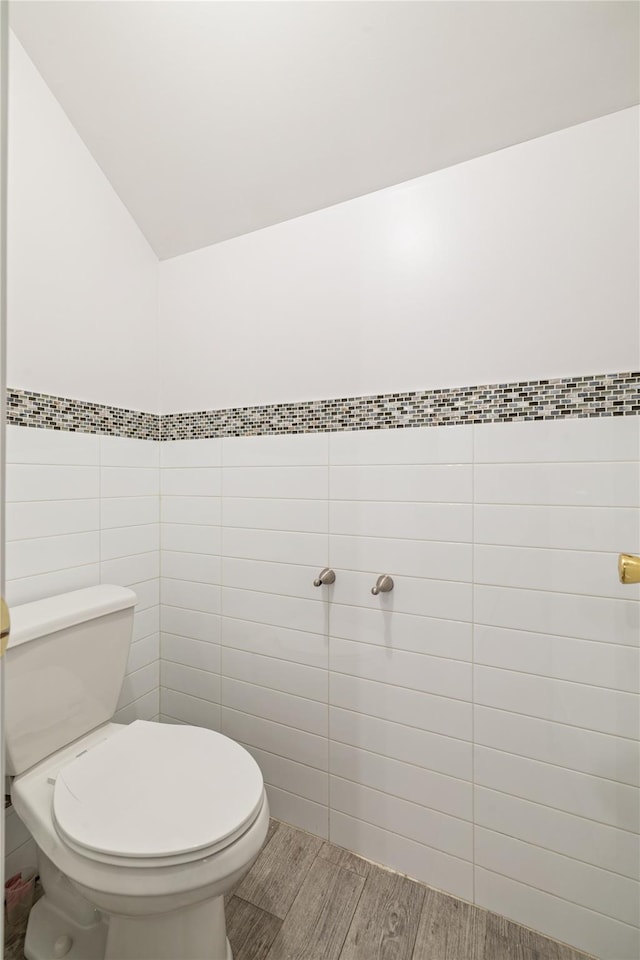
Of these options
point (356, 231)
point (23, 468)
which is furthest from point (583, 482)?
point (23, 468)

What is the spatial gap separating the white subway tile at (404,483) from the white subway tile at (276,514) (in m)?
0.09

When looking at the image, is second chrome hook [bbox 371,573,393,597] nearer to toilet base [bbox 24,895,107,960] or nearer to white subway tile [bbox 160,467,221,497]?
white subway tile [bbox 160,467,221,497]

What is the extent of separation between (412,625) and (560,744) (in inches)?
17.8

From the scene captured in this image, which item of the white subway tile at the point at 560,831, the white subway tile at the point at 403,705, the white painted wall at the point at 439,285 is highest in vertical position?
the white painted wall at the point at 439,285

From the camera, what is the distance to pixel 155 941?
99 cm

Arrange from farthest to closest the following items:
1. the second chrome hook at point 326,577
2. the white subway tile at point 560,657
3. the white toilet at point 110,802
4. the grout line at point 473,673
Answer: the second chrome hook at point 326,577 → the grout line at point 473,673 → the white subway tile at point 560,657 → the white toilet at point 110,802

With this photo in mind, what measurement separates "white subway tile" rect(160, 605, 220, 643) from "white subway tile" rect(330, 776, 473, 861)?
2.03 ft

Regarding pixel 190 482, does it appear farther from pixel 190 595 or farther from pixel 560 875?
pixel 560 875

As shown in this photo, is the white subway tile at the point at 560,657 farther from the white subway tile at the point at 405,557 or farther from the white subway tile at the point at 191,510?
the white subway tile at the point at 191,510

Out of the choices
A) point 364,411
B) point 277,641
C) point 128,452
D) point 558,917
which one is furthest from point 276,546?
point 558,917

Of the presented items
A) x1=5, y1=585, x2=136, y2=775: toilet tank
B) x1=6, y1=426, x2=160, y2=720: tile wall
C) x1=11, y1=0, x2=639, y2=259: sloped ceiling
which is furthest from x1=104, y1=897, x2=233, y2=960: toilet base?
x1=11, y1=0, x2=639, y2=259: sloped ceiling

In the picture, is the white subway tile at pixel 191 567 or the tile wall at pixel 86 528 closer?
the tile wall at pixel 86 528

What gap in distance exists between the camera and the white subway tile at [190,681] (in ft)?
5.44

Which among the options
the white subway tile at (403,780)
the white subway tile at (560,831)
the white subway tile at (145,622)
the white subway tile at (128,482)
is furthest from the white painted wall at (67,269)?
the white subway tile at (560,831)
